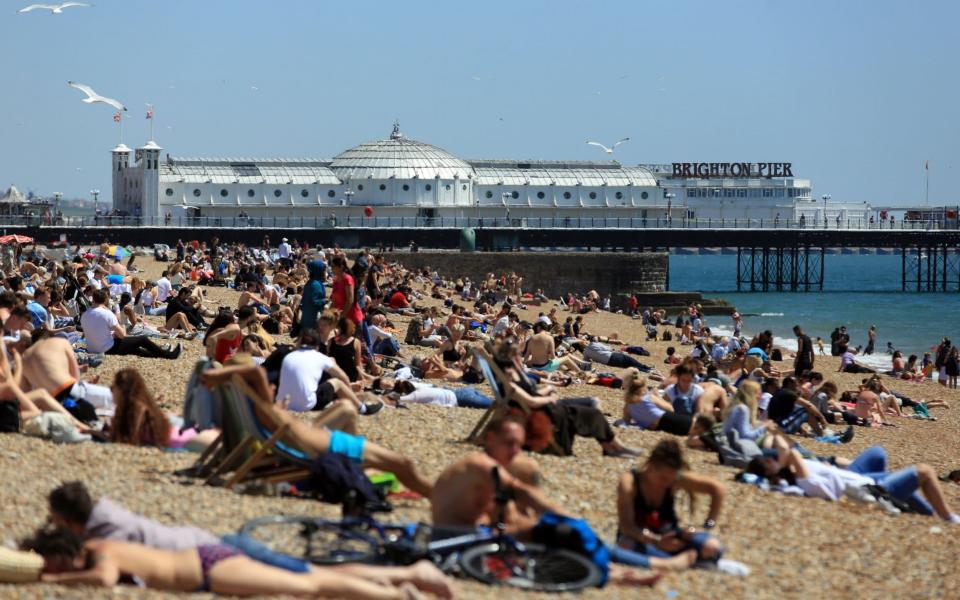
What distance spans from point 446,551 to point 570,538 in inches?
20.9

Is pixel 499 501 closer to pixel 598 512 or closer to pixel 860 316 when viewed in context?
pixel 598 512

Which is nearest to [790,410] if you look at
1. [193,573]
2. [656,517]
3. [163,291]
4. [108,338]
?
[656,517]

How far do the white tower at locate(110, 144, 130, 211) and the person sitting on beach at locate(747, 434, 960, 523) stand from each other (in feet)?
201

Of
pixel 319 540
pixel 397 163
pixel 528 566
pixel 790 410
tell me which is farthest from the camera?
pixel 397 163

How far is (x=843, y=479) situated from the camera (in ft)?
29.7

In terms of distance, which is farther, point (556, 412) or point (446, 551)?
point (556, 412)

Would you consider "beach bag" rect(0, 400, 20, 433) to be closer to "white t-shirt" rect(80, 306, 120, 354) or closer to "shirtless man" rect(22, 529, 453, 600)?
"shirtless man" rect(22, 529, 453, 600)

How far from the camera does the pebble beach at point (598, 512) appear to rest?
665cm

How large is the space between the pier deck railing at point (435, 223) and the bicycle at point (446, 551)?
48338 millimetres

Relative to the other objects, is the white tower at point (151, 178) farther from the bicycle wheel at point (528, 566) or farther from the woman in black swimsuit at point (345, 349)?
the bicycle wheel at point (528, 566)

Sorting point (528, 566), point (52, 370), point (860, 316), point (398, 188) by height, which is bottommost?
Result: point (860, 316)

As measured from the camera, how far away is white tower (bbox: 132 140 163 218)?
6450 cm

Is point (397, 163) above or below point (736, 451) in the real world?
above

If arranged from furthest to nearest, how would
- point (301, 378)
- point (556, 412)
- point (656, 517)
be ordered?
point (301, 378) < point (556, 412) < point (656, 517)
